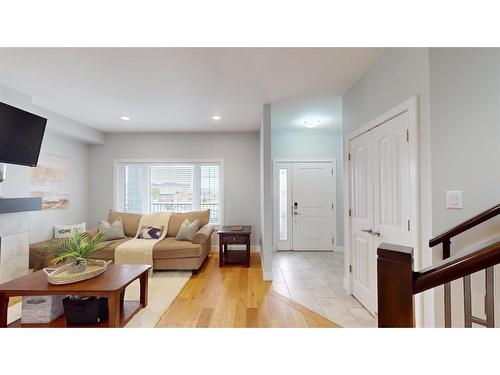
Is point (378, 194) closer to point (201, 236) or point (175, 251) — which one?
point (201, 236)

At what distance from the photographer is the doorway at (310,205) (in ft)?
16.1

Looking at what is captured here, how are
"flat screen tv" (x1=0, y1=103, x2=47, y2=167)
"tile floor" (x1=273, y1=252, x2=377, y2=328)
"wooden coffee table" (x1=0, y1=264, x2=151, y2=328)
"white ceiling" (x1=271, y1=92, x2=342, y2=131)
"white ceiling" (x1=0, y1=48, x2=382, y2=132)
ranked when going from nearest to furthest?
"wooden coffee table" (x1=0, y1=264, x2=151, y2=328), "white ceiling" (x1=0, y1=48, x2=382, y2=132), "tile floor" (x1=273, y1=252, x2=377, y2=328), "flat screen tv" (x1=0, y1=103, x2=47, y2=167), "white ceiling" (x1=271, y1=92, x2=342, y2=131)

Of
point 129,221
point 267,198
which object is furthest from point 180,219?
point 267,198

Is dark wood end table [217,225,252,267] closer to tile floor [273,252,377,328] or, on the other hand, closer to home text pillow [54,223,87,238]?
tile floor [273,252,377,328]

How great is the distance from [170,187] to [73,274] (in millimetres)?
3155

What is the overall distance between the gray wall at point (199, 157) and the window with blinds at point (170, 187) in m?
0.23

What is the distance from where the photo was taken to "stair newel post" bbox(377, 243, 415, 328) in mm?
612

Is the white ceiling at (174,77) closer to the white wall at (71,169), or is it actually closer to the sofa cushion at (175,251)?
the white wall at (71,169)

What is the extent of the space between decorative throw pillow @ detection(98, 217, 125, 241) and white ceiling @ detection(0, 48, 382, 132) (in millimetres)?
1946

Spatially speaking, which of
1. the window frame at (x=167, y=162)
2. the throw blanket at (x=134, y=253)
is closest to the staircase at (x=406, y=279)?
the throw blanket at (x=134, y=253)

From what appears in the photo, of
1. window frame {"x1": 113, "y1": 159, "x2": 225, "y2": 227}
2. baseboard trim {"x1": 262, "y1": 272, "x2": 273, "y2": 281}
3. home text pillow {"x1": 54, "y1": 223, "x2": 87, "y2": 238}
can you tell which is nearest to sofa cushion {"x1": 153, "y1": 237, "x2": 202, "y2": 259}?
baseboard trim {"x1": 262, "y1": 272, "x2": 273, "y2": 281}

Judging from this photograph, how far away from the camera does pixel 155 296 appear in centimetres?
280
